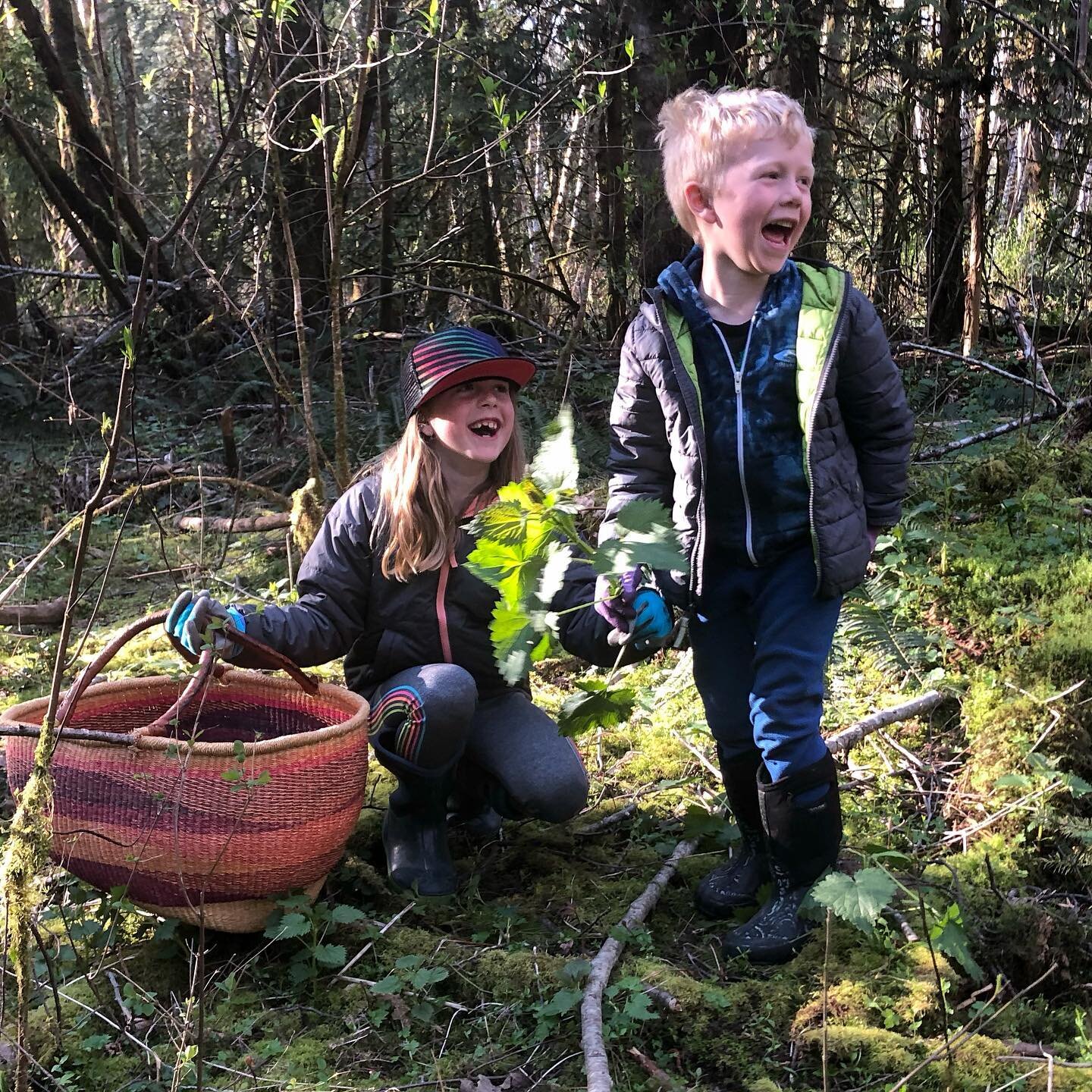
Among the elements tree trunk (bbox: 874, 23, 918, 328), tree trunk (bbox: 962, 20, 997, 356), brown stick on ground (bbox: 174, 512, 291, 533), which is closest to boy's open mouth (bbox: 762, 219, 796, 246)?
brown stick on ground (bbox: 174, 512, 291, 533)

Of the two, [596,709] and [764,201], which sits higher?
[764,201]

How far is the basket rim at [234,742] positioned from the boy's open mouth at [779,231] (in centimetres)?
134

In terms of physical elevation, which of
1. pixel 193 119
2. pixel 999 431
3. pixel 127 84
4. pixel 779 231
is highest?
pixel 127 84

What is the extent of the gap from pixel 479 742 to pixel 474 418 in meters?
0.84

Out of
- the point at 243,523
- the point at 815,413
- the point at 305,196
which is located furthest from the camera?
the point at 305,196

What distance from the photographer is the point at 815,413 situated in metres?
2.21

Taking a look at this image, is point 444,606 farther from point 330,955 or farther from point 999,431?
point 999,431

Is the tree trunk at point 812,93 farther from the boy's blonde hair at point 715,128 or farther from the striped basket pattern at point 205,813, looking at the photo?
the striped basket pattern at point 205,813

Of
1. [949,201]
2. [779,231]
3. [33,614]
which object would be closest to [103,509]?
[779,231]

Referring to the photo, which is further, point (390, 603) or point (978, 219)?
point (978, 219)

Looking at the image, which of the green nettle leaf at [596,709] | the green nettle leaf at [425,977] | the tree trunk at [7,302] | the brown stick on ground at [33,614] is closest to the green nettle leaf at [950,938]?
the green nettle leaf at [596,709]

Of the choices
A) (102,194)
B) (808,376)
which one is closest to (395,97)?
(102,194)

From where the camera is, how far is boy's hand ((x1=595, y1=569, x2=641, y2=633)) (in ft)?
7.06

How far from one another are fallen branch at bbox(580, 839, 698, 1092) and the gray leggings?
0.28 metres
